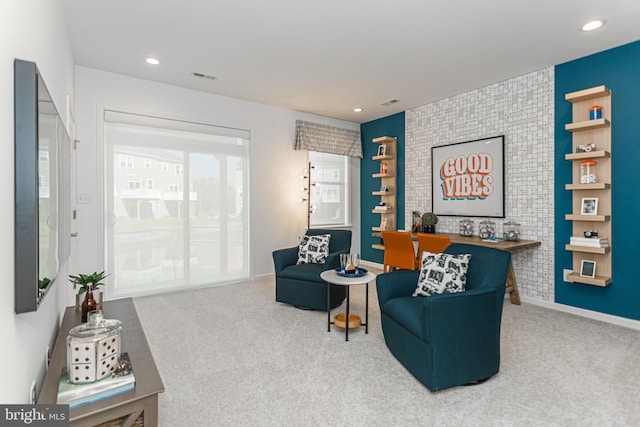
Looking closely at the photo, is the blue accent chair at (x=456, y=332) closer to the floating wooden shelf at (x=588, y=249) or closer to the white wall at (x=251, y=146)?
the floating wooden shelf at (x=588, y=249)

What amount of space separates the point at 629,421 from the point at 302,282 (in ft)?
8.34

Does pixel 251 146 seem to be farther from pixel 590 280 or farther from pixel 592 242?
pixel 590 280

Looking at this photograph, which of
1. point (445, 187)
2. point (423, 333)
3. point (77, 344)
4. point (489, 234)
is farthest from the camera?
point (445, 187)

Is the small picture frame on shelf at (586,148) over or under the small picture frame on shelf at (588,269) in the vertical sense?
over

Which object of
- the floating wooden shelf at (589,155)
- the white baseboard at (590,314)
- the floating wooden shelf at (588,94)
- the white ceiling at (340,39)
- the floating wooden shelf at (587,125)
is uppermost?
the white ceiling at (340,39)

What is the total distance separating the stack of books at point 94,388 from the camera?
120 centimetres

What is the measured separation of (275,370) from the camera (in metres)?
2.30


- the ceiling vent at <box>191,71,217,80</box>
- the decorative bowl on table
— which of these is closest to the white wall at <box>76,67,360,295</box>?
the ceiling vent at <box>191,71,217,80</box>

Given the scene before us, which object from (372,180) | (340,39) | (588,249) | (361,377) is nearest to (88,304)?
(361,377)

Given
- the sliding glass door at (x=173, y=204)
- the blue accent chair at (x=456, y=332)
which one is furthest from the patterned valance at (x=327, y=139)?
the blue accent chair at (x=456, y=332)

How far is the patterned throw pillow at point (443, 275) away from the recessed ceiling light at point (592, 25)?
2.17 meters

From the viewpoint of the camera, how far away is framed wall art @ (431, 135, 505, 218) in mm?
4090

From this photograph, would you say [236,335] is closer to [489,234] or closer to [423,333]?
[423,333]

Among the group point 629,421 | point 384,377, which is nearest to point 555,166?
A: point 629,421
